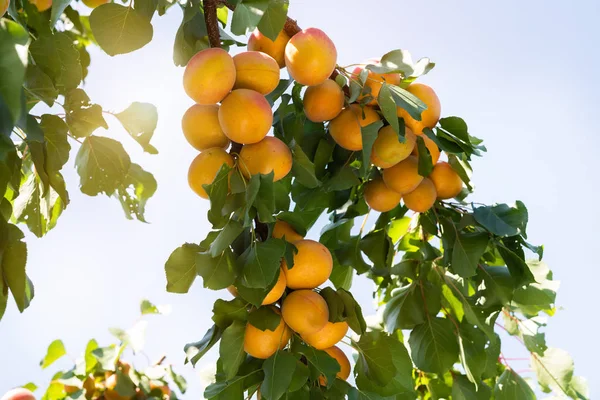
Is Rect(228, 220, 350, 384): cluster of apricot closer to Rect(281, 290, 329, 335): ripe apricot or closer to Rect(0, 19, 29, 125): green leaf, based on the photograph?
Rect(281, 290, 329, 335): ripe apricot

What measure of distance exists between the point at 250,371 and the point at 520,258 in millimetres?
645

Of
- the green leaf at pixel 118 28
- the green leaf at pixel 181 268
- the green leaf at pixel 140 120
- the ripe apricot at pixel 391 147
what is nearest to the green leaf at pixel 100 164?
the green leaf at pixel 140 120

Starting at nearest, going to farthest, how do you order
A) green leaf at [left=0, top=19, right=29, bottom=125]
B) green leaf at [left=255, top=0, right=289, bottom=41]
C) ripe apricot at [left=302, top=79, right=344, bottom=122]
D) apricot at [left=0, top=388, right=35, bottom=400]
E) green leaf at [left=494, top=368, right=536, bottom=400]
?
green leaf at [left=0, top=19, right=29, bottom=125] → green leaf at [left=255, top=0, right=289, bottom=41] → ripe apricot at [left=302, top=79, right=344, bottom=122] → green leaf at [left=494, top=368, right=536, bottom=400] → apricot at [left=0, top=388, right=35, bottom=400]

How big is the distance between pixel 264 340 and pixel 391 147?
466mm

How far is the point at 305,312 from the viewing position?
3.36 feet

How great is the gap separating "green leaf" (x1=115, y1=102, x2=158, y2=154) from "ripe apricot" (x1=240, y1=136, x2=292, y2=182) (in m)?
0.28

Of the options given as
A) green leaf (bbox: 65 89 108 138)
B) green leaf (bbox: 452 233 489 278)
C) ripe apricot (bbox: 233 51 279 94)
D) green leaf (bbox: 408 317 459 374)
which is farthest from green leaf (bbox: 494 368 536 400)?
green leaf (bbox: 65 89 108 138)

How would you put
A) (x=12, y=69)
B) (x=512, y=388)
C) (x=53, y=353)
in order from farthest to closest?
1. (x=53, y=353)
2. (x=512, y=388)
3. (x=12, y=69)

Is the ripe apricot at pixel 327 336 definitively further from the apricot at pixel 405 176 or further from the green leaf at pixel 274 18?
the green leaf at pixel 274 18

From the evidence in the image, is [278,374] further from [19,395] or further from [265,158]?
[19,395]

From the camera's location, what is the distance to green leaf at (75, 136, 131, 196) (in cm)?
125

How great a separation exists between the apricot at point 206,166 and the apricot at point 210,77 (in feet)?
0.31

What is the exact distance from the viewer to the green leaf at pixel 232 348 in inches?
39.8

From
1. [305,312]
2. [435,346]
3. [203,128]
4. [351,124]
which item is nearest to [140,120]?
[203,128]
